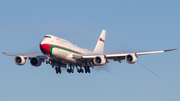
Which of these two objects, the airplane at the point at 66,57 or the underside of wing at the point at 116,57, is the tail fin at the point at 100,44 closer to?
the airplane at the point at 66,57

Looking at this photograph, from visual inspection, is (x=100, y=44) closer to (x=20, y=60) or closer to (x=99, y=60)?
(x=99, y=60)

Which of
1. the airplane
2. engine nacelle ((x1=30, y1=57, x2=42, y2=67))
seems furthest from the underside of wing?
engine nacelle ((x1=30, y1=57, x2=42, y2=67))

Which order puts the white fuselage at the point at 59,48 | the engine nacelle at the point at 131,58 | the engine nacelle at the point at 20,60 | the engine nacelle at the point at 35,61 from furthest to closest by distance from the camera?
the engine nacelle at the point at 20,60
the engine nacelle at the point at 35,61
the engine nacelle at the point at 131,58
the white fuselage at the point at 59,48

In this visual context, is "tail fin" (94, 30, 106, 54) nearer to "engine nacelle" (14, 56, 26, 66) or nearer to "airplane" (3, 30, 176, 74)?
"airplane" (3, 30, 176, 74)

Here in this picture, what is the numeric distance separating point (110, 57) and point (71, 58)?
7.67 meters

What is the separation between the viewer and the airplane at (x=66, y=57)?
2756 inches

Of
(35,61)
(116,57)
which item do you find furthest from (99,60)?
(35,61)

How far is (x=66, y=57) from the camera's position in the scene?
72.6 m

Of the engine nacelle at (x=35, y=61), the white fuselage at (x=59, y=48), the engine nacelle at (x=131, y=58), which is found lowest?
the engine nacelle at (x=131, y=58)

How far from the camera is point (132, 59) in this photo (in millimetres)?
70562

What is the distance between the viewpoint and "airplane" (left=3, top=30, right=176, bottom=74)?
230ft

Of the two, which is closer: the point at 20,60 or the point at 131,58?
the point at 131,58

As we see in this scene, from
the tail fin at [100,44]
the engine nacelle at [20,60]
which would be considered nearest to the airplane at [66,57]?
the engine nacelle at [20,60]

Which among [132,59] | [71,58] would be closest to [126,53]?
[132,59]
